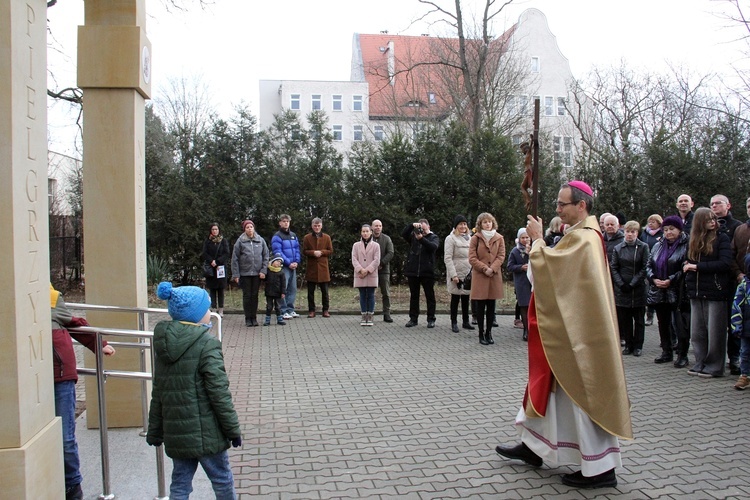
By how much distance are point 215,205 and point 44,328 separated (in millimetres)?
15493

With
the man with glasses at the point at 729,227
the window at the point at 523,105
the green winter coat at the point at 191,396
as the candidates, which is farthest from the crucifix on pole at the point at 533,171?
the window at the point at 523,105

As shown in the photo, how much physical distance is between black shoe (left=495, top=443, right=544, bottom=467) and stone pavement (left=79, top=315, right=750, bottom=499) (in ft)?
A: 0.21

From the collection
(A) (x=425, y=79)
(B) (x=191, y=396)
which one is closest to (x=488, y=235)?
(B) (x=191, y=396)

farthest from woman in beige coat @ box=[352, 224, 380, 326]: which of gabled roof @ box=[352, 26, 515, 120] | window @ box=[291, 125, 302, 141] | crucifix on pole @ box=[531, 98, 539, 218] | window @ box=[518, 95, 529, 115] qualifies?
window @ box=[518, 95, 529, 115]

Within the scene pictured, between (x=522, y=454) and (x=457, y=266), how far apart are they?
7.43 metres

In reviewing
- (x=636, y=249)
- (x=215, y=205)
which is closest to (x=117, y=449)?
(x=636, y=249)

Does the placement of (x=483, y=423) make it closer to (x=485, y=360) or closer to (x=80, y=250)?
(x=485, y=360)

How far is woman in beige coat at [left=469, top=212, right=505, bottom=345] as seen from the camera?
1111 cm

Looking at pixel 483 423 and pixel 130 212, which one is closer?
pixel 130 212

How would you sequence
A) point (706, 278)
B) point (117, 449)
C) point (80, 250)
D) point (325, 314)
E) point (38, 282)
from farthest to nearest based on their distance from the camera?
1. point (80, 250)
2. point (325, 314)
3. point (706, 278)
4. point (117, 449)
5. point (38, 282)

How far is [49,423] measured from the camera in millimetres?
3875

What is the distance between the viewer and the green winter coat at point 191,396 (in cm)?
371

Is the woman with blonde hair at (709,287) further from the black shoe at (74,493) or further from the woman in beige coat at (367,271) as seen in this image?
the black shoe at (74,493)

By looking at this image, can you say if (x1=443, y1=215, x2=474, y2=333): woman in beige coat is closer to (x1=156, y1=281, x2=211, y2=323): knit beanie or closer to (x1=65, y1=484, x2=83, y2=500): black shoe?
(x1=65, y1=484, x2=83, y2=500): black shoe
